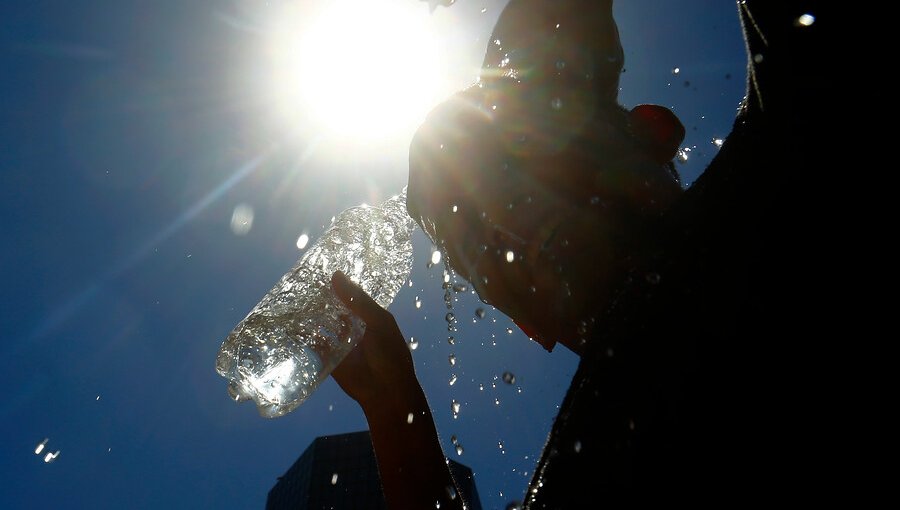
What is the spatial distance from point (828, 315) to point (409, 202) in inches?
101

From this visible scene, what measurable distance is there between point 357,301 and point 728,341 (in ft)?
7.70

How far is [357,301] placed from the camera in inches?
110

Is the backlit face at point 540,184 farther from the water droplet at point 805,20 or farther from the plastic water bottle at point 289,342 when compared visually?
the plastic water bottle at point 289,342

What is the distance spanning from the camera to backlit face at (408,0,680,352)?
1633mm

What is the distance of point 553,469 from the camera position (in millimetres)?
841

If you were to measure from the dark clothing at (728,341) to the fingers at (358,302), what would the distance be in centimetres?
193

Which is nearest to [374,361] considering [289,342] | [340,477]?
[289,342]

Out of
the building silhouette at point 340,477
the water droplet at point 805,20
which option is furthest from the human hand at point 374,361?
the building silhouette at point 340,477

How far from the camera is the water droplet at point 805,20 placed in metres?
0.76

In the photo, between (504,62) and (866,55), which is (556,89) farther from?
(866,55)

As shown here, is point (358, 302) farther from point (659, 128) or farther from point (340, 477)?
point (340, 477)

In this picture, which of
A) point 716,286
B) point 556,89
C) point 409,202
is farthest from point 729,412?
point 409,202

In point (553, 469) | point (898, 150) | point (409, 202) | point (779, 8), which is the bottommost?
point (553, 469)

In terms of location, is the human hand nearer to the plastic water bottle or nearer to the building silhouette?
the plastic water bottle
